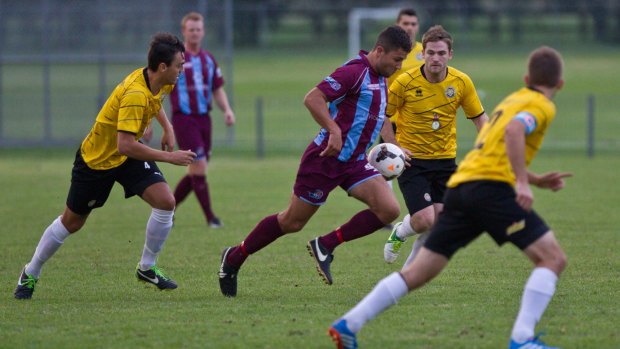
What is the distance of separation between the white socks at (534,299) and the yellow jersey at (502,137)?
1.82ft

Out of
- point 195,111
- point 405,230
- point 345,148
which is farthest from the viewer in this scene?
point 195,111

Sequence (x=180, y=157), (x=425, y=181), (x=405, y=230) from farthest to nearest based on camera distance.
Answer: (x=405, y=230) → (x=425, y=181) → (x=180, y=157)

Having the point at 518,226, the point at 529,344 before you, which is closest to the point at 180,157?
the point at 518,226

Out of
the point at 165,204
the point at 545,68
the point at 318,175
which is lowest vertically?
the point at 165,204

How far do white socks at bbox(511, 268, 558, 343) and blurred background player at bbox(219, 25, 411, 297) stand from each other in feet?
6.77

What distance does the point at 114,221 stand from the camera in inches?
502

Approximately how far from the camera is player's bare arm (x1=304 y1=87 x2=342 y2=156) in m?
7.25

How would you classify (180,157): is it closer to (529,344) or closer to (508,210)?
(508,210)

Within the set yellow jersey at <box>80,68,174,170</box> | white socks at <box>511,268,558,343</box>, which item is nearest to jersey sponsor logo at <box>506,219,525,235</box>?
white socks at <box>511,268,558,343</box>

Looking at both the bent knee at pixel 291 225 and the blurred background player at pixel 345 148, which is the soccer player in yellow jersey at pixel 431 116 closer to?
the blurred background player at pixel 345 148

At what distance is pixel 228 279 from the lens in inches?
305

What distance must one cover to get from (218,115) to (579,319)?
1615cm

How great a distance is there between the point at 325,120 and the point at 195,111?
17.4ft

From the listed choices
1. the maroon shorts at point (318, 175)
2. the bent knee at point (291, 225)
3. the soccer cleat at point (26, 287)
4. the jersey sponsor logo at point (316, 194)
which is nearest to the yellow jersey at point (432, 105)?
the maroon shorts at point (318, 175)
